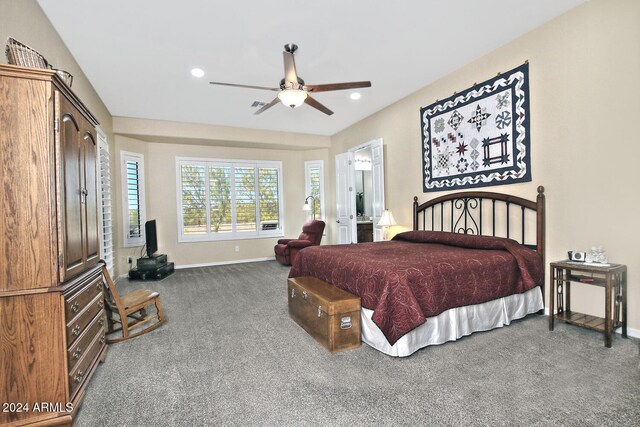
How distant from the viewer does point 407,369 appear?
7.30ft

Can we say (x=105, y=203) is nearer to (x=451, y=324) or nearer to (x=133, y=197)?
(x=133, y=197)

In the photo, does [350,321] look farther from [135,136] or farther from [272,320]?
[135,136]

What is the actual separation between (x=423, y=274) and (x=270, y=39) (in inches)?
111

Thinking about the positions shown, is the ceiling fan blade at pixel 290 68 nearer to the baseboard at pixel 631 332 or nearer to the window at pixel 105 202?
the window at pixel 105 202

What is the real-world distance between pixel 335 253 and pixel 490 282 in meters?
1.46

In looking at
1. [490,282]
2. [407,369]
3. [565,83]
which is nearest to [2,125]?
[407,369]

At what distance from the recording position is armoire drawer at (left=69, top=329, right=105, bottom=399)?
178 centimetres

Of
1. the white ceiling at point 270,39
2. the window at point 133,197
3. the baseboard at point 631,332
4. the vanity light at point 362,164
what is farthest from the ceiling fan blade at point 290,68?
the vanity light at point 362,164

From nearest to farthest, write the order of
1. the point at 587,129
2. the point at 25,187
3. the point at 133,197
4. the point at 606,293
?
the point at 25,187
the point at 606,293
the point at 587,129
the point at 133,197

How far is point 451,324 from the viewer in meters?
2.62

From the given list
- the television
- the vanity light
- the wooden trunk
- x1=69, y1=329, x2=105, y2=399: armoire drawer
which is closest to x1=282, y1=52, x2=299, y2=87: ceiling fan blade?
the wooden trunk

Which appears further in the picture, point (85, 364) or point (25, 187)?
point (85, 364)

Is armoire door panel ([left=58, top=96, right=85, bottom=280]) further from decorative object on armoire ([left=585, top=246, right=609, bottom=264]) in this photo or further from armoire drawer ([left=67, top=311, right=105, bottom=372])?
decorative object on armoire ([left=585, top=246, right=609, bottom=264])

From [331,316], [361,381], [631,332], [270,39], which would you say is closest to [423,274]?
[331,316]
